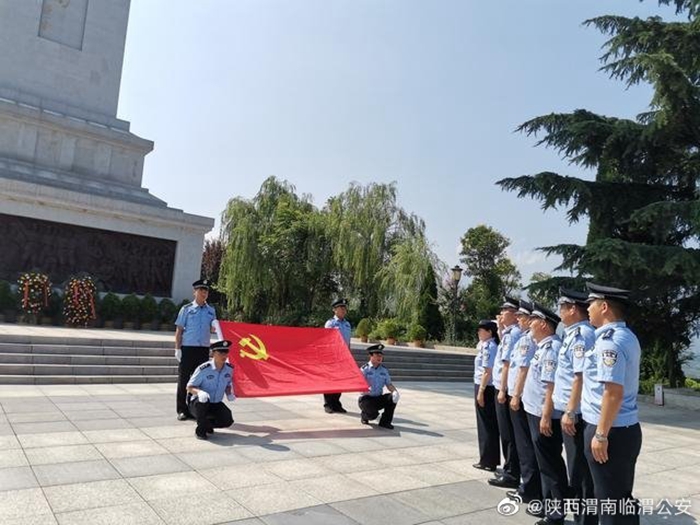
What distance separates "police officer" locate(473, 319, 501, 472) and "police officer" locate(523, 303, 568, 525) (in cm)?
105

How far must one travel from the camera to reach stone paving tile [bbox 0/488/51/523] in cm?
359

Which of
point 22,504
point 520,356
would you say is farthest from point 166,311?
point 520,356

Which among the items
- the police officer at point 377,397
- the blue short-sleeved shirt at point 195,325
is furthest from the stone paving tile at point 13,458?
the police officer at point 377,397

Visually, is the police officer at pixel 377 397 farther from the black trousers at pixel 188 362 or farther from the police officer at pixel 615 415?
the police officer at pixel 615 415

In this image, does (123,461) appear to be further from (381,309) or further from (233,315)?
(233,315)

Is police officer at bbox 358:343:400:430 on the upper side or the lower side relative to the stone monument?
lower

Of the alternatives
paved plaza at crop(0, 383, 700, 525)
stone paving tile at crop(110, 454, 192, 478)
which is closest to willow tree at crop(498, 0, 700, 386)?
paved plaza at crop(0, 383, 700, 525)

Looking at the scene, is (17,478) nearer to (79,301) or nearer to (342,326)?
(342,326)

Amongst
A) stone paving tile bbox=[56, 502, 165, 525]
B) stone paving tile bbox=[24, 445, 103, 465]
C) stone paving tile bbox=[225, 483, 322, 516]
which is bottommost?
stone paving tile bbox=[24, 445, 103, 465]

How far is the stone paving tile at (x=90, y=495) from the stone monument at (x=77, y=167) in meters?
11.9

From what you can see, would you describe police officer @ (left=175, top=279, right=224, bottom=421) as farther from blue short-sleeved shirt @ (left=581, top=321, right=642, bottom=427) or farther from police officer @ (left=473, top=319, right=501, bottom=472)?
blue short-sleeved shirt @ (left=581, top=321, right=642, bottom=427)

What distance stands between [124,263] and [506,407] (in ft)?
43.7

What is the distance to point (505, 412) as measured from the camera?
5293 mm

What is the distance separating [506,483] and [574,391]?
5.69 feet
